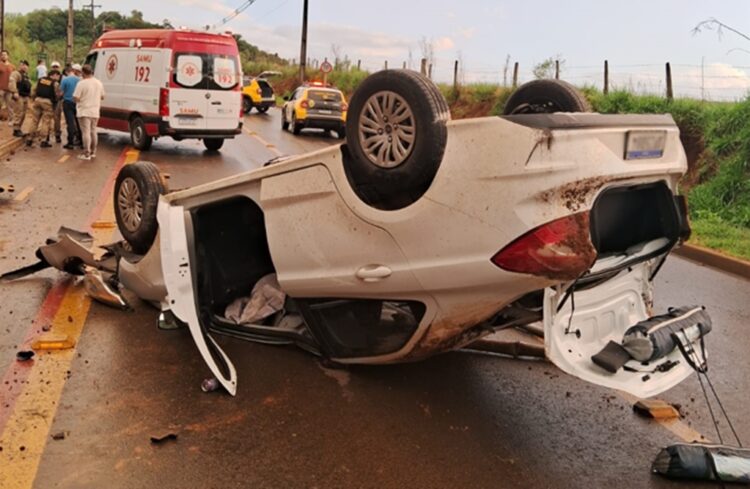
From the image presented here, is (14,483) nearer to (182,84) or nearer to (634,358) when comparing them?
(634,358)

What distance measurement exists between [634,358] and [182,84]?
13382 mm

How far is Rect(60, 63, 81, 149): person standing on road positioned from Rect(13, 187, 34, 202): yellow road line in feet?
19.2

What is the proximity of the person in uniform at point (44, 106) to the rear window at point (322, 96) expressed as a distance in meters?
7.27

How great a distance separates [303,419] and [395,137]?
4.86ft

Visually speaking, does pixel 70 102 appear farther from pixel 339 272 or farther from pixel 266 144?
pixel 339 272

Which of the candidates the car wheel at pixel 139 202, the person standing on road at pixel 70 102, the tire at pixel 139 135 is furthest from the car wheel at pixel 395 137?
the person standing on road at pixel 70 102

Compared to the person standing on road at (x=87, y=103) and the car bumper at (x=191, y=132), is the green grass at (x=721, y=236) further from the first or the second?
the person standing on road at (x=87, y=103)

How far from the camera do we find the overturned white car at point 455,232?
3025 millimetres

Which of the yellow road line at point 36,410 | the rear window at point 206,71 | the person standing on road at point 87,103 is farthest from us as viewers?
the rear window at point 206,71

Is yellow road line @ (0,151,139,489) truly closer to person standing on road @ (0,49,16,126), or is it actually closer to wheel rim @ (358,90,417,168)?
wheel rim @ (358,90,417,168)

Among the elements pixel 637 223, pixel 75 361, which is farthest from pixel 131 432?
pixel 637 223

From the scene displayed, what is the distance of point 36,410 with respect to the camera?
369 cm

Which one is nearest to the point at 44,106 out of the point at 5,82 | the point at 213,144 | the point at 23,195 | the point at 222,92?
the point at 5,82

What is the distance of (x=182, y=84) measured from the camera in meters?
15.1
